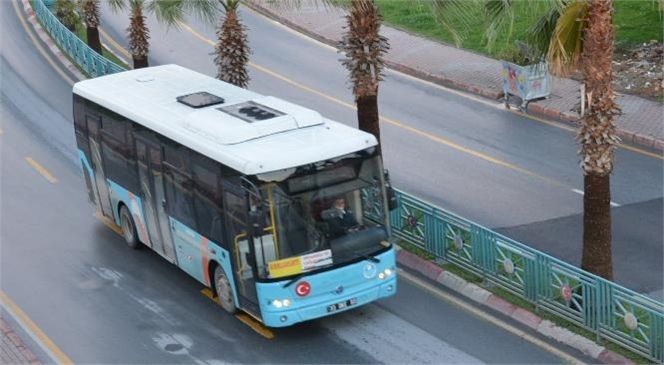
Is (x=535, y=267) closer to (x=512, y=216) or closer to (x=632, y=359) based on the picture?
(x=632, y=359)

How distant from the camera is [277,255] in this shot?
50.3ft

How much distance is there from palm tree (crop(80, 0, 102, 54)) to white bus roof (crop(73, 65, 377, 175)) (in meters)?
12.3

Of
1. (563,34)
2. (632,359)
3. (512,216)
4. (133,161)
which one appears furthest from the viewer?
(512,216)

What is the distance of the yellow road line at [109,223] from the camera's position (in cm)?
2125

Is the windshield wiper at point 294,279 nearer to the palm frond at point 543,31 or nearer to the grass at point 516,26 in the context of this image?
the palm frond at point 543,31

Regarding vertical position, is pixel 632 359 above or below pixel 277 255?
below

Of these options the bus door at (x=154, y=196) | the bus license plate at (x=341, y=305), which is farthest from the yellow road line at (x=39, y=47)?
the bus license plate at (x=341, y=305)

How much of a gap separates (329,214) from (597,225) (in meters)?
3.71

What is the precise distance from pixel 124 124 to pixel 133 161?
0.64m

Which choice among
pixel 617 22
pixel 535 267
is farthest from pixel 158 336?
pixel 617 22

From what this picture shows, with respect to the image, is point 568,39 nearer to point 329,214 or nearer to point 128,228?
point 329,214

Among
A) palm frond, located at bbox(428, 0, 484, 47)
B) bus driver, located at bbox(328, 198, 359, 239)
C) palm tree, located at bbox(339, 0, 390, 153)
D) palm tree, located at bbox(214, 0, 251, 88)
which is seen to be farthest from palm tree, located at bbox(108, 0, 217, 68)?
bus driver, located at bbox(328, 198, 359, 239)

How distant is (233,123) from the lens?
54.6 feet

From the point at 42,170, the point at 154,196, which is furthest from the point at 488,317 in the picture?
the point at 42,170
